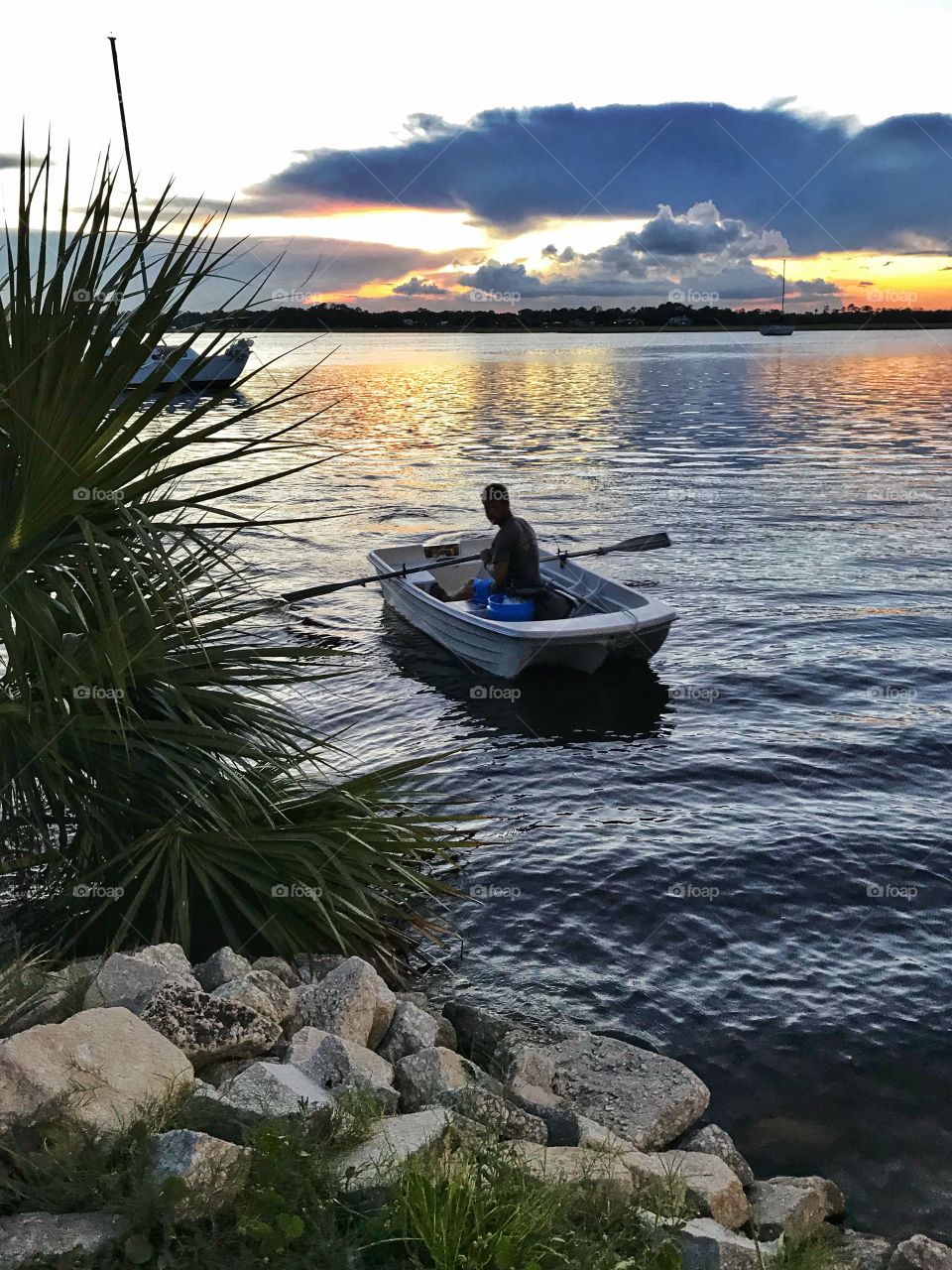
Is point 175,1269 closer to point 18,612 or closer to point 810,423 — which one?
point 18,612

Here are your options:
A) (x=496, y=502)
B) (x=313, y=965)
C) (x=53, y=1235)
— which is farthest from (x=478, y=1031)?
(x=496, y=502)

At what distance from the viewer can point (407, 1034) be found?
19.9ft

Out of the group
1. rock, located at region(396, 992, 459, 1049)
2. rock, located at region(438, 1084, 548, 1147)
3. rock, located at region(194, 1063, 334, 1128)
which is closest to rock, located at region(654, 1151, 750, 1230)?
rock, located at region(438, 1084, 548, 1147)

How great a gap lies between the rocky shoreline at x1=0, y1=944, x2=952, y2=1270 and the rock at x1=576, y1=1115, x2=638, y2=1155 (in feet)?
0.05

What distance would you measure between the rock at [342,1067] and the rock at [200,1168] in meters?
0.97

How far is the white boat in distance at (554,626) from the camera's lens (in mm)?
13312

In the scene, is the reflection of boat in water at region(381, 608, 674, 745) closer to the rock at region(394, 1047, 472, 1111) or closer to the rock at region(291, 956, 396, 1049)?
the rock at region(291, 956, 396, 1049)

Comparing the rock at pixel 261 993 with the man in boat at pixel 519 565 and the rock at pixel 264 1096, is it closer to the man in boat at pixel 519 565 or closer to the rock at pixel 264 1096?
the rock at pixel 264 1096

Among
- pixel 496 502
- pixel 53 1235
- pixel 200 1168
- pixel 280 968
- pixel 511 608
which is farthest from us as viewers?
pixel 511 608

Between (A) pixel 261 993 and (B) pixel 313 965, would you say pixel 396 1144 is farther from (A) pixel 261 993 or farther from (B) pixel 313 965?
(B) pixel 313 965

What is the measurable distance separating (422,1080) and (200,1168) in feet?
5.78

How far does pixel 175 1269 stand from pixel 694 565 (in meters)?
20.0

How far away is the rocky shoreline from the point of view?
13.9 feet

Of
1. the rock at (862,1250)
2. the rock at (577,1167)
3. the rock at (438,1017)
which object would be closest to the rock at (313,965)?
→ the rock at (438,1017)
